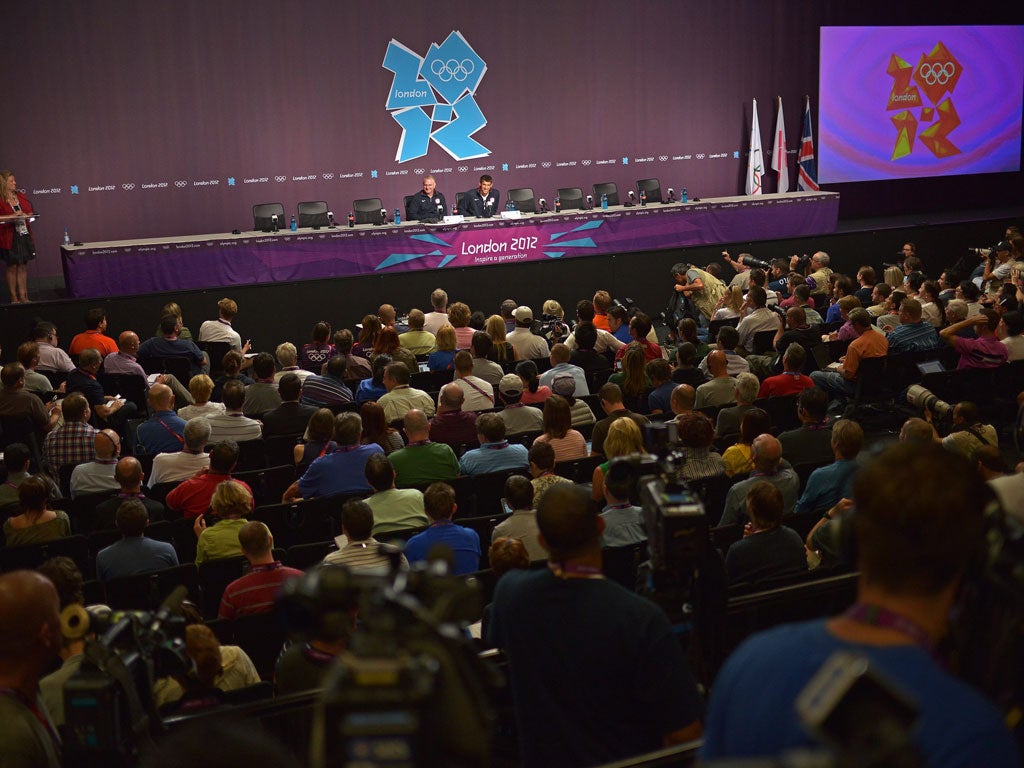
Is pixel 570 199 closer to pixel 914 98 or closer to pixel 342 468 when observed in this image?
pixel 914 98

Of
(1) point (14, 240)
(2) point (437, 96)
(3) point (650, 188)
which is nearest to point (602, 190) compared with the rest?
(3) point (650, 188)

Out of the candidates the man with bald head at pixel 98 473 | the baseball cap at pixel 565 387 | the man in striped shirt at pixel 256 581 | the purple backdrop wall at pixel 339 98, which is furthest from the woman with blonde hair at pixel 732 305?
the purple backdrop wall at pixel 339 98

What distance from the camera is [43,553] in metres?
5.07

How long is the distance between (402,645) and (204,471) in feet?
16.6

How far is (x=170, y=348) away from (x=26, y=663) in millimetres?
6844

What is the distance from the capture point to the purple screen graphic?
695 inches

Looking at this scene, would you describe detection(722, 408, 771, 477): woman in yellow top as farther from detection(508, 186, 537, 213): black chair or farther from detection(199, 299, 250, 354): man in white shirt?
detection(508, 186, 537, 213): black chair

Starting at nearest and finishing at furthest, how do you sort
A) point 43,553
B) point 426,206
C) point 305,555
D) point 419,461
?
1. point 305,555
2. point 43,553
3. point 419,461
4. point 426,206

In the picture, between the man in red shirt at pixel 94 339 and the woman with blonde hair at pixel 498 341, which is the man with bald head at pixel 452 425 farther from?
the man in red shirt at pixel 94 339

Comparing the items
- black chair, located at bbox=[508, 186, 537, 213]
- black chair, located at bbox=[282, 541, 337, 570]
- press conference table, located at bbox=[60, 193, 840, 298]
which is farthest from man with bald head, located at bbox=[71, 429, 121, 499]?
black chair, located at bbox=[508, 186, 537, 213]

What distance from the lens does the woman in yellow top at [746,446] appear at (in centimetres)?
570

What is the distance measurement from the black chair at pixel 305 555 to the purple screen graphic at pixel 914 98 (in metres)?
15.1

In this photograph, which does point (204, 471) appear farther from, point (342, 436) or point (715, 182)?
point (715, 182)

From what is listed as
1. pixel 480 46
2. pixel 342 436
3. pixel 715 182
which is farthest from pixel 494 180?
pixel 342 436
